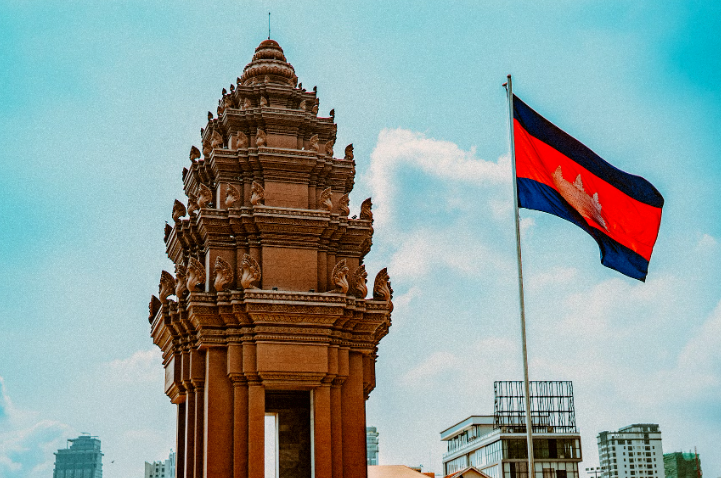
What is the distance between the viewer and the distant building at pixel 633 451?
16100 centimetres

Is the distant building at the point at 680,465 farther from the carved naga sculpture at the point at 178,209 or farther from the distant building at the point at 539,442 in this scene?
the carved naga sculpture at the point at 178,209

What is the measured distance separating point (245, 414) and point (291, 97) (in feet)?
35.2

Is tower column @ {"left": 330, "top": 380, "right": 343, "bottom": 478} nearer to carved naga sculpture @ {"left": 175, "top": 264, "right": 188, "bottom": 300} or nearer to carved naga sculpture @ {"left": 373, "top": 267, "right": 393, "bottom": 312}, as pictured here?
carved naga sculpture @ {"left": 373, "top": 267, "right": 393, "bottom": 312}

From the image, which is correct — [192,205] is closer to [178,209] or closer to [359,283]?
[178,209]

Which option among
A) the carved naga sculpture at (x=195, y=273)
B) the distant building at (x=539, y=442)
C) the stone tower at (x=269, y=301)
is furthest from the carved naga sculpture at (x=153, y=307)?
the distant building at (x=539, y=442)

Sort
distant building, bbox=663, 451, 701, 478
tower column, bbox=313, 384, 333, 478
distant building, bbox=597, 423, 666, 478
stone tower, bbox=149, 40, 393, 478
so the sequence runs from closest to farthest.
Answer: tower column, bbox=313, 384, 333, 478 → stone tower, bbox=149, 40, 393, 478 → distant building, bbox=663, 451, 701, 478 → distant building, bbox=597, 423, 666, 478

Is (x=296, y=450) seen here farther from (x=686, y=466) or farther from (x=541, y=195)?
(x=686, y=466)

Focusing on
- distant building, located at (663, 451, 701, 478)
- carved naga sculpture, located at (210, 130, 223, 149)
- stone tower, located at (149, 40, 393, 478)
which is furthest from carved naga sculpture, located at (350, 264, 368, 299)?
distant building, located at (663, 451, 701, 478)

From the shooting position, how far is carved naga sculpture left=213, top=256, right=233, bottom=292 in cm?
2652

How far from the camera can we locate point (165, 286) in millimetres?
28438

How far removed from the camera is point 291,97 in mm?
30531

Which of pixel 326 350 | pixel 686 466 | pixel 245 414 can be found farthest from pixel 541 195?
pixel 686 466

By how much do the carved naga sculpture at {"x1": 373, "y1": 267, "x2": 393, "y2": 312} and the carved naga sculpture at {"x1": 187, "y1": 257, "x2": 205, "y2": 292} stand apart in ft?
17.2

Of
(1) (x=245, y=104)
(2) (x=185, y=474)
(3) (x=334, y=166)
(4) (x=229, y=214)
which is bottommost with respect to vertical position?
(2) (x=185, y=474)
